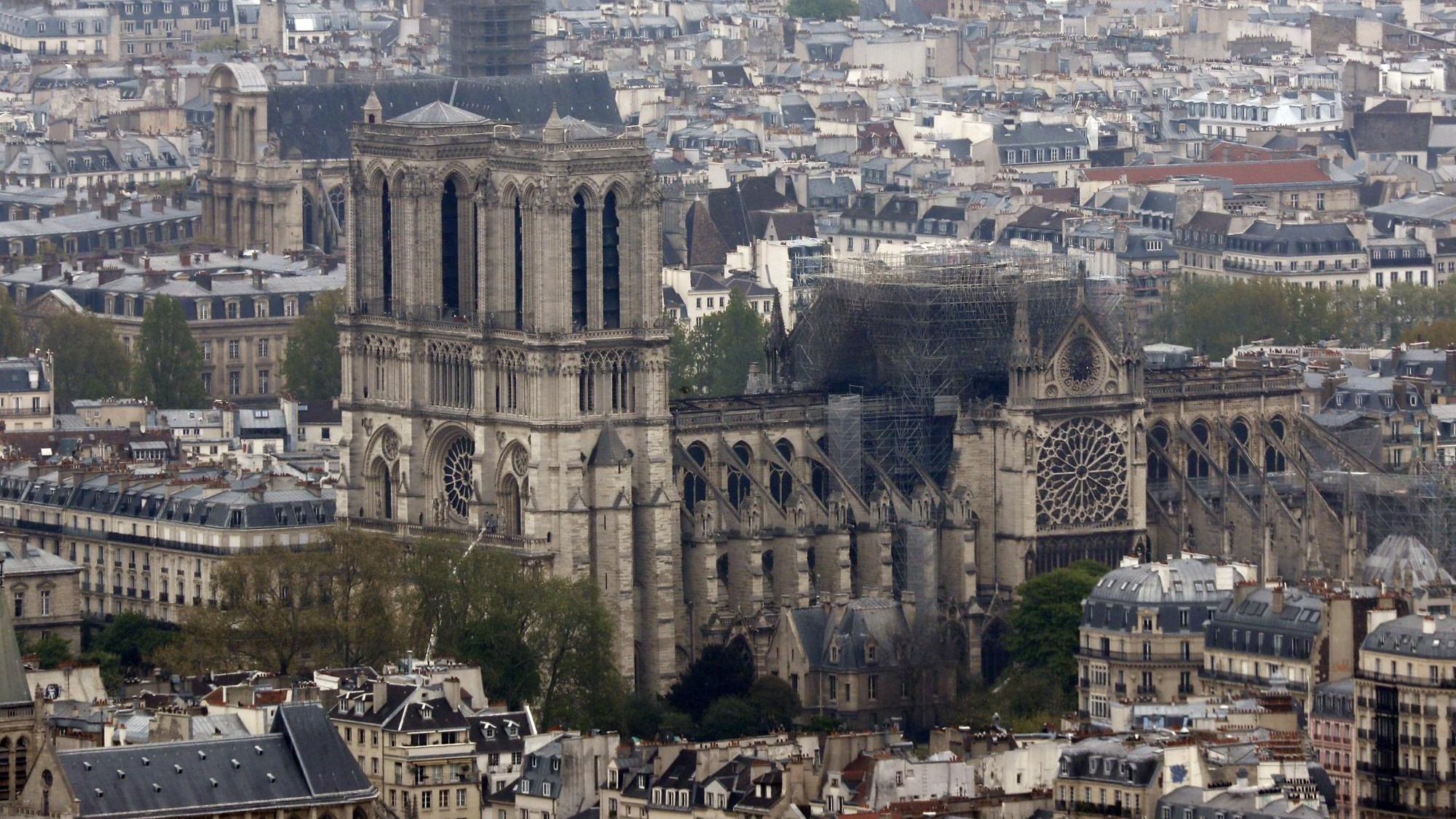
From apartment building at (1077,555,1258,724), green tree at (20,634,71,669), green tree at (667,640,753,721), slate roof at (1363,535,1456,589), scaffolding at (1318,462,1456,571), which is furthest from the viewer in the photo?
scaffolding at (1318,462,1456,571)

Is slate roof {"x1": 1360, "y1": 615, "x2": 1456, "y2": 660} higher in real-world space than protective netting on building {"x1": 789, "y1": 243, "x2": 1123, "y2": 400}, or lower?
lower

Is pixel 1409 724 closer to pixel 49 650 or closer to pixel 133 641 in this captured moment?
pixel 49 650

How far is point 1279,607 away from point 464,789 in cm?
2372

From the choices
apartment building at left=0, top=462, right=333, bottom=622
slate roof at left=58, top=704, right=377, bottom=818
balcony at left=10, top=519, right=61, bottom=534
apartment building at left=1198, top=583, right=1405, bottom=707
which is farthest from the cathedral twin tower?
slate roof at left=58, top=704, right=377, bottom=818

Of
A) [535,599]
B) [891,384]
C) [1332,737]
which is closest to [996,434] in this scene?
[891,384]

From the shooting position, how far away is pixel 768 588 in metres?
187

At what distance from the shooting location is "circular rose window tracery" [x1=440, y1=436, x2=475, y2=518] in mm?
186875

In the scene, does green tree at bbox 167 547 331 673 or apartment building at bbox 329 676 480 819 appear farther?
green tree at bbox 167 547 331 673

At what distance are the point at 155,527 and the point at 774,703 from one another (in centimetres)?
2309

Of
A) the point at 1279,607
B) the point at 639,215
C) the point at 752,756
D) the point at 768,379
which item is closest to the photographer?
the point at 752,756

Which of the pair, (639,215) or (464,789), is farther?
(639,215)

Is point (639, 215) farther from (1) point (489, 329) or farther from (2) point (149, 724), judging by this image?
(2) point (149, 724)

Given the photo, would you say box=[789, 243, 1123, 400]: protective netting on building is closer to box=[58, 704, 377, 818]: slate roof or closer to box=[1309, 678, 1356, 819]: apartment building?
box=[1309, 678, 1356, 819]: apartment building

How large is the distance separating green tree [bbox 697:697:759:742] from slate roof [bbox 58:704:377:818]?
2844cm
